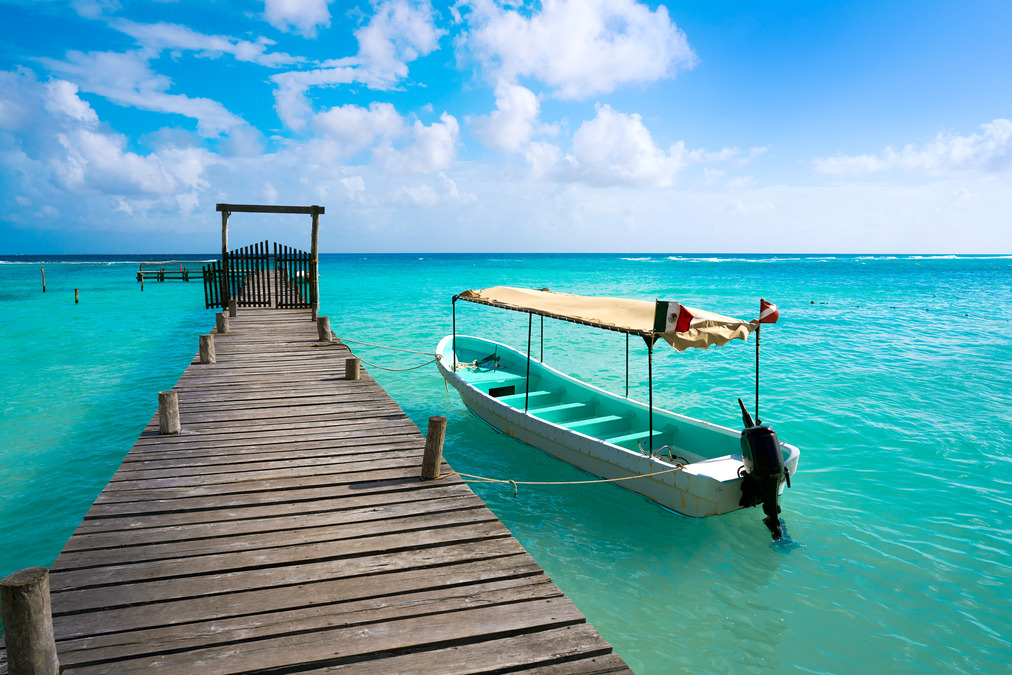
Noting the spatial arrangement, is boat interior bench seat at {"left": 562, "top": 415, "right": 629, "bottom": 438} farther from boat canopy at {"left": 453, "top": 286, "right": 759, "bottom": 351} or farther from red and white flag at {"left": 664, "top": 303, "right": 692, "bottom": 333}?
red and white flag at {"left": 664, "top": 303, "right": 692, "bottom": 333}

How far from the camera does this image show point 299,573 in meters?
4.27

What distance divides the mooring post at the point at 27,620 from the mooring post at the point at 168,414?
4695 mm

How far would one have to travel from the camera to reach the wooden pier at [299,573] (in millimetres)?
3439

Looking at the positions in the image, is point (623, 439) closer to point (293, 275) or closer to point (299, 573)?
point (299, 573)

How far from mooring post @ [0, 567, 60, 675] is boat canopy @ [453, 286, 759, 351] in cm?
625

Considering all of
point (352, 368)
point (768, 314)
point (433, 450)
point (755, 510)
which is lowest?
point (755, 510)

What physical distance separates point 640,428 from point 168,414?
7.71 meters

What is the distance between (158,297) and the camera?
4175cm

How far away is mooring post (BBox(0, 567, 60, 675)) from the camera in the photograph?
277 centimetres

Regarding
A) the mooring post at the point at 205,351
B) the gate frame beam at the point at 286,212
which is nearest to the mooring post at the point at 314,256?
the gate frame beam at the point at 286,212

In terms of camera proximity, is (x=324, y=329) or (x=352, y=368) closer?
(x=352, y=368)

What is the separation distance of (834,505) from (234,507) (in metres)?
8.99

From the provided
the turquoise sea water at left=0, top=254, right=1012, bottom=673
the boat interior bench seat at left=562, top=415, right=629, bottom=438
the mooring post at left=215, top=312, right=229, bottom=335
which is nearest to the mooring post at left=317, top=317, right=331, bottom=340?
the turquoise sea water at left=0, top=254, right=1012, bottom=673

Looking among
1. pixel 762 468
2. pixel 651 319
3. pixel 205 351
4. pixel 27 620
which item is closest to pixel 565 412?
pixel 651 319
